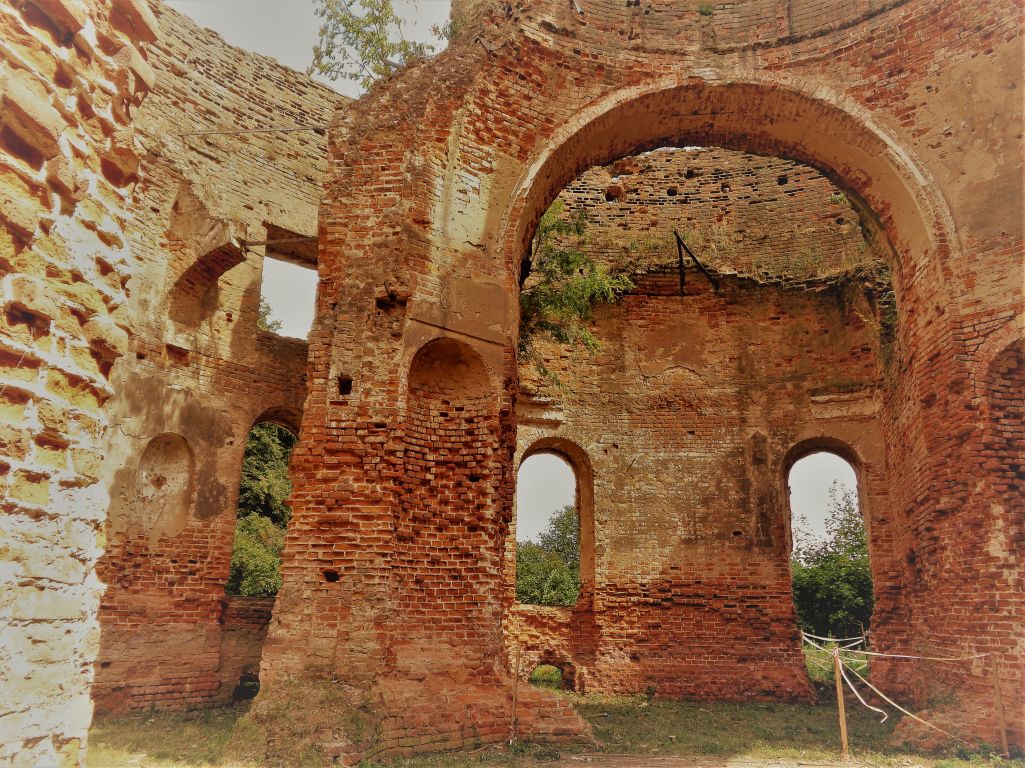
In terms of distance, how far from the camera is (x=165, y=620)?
933cm

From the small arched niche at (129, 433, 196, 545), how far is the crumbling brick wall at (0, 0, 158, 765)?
7586mm

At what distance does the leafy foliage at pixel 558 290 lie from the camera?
466 inches

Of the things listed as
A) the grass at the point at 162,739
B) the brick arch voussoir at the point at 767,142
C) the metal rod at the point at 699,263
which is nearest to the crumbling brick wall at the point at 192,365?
the grass at the point at 162,739

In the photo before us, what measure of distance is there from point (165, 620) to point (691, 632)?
764 centimetres

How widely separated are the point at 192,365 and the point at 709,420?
27.0 feet

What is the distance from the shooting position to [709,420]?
12.8 metres

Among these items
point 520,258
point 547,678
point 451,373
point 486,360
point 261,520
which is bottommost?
point 547,678

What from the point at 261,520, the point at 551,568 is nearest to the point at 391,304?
the point at 261,520

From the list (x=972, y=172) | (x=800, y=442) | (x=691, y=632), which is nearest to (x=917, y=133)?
(x=972, y=172)

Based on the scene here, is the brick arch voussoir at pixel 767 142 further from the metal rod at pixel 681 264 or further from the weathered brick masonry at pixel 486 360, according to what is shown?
the metal rod at pixel 681 264

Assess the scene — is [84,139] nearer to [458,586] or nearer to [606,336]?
[458,586]

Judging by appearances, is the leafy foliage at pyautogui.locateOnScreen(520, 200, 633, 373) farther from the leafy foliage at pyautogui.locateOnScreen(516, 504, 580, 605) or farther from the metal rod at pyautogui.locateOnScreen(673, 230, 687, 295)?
the leafy foliage at pyautogui.locateOnScreen(516, 504, 580, 605)

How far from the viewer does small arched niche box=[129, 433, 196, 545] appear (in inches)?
379

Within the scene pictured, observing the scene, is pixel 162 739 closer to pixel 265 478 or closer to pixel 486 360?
pixel 486 360
